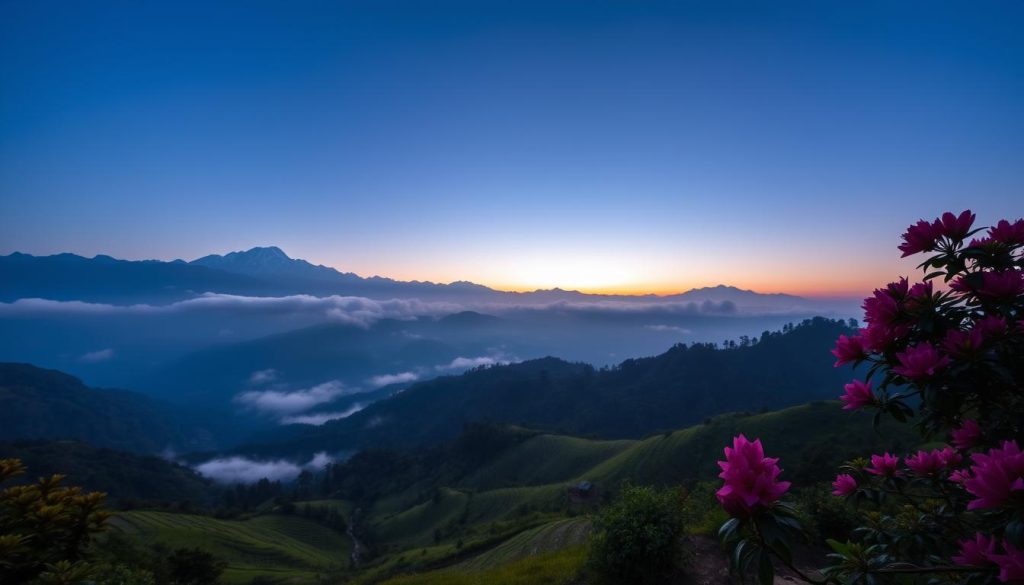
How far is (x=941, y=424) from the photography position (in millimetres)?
2867

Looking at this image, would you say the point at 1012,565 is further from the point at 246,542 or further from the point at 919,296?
the point at 246,542

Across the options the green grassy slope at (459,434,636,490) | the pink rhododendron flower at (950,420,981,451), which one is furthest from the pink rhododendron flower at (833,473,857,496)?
the green grassy slope at (459,434,636,490)

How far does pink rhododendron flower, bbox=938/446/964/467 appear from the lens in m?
2.91

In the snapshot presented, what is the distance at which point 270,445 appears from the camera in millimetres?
191500

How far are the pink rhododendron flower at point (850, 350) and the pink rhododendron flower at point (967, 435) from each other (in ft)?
1.96

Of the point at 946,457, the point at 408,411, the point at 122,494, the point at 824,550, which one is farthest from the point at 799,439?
the point at 408,411

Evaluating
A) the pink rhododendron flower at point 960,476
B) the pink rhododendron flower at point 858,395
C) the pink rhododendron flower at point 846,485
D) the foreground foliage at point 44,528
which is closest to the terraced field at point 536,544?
the foreground foliage at point 44,528

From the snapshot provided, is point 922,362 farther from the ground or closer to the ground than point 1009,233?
closer to the ground

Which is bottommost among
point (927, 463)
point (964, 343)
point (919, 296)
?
point (927, 463)

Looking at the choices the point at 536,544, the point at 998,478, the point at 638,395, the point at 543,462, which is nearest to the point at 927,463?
the point at 998,478

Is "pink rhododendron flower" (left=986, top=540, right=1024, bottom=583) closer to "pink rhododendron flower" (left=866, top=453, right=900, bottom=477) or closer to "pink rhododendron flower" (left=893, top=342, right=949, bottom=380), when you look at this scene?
"pink rhododendron flower" (left=893, top=342, right=949, bottom=380)

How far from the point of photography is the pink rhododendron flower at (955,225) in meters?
2.75

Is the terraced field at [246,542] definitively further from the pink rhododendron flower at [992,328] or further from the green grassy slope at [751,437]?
the pink rhododendron flower at [992,328]

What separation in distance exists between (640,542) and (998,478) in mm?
5980
